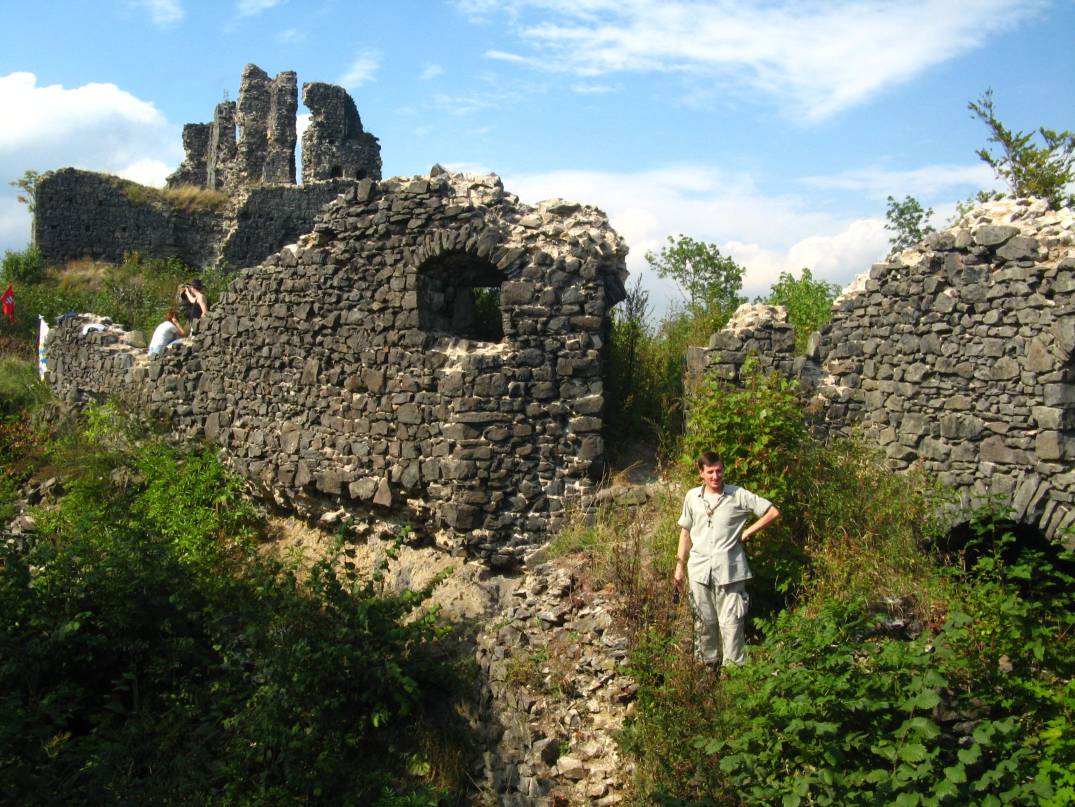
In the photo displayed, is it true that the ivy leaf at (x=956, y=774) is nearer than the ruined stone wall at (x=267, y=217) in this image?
Yes

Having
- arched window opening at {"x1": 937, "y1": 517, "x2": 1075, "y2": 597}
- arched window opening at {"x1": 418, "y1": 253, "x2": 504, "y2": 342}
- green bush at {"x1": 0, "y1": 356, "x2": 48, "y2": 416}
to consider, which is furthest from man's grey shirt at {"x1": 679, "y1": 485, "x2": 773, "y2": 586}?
green bush at {"x1": 0, "y1": 356, "x2": 48, "y2": 416}

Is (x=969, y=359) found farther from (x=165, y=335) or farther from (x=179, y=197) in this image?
(x=179, y=197)

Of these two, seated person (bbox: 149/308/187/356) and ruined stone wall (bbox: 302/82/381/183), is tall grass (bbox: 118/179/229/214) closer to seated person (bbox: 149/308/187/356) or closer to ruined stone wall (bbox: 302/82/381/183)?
ruined stone wall (bbox: 302/82/381/183)

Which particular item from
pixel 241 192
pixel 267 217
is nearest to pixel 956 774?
pixel 267 217

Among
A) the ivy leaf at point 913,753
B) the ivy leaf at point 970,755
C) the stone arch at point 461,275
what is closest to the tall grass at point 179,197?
the stone arch at point 461,275

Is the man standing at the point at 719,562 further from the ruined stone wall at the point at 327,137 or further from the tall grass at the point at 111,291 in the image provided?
the ruined stone wall at the point at 327,137

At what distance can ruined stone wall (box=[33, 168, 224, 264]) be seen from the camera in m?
17.7

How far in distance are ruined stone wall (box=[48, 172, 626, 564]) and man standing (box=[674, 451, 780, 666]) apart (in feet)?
5.51

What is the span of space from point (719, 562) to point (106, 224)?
660 inches

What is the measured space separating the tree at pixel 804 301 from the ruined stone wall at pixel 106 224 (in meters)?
11.8

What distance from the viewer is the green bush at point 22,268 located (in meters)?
17.0

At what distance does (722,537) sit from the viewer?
5395 mm

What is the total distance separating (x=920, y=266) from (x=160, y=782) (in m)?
6.51

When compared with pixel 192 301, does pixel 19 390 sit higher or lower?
lower
